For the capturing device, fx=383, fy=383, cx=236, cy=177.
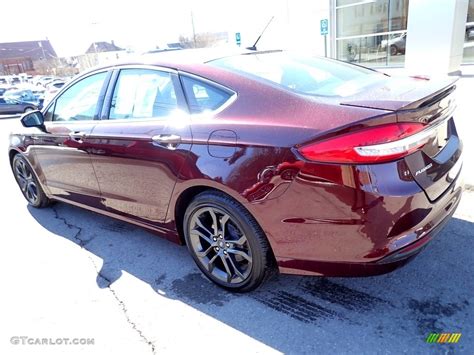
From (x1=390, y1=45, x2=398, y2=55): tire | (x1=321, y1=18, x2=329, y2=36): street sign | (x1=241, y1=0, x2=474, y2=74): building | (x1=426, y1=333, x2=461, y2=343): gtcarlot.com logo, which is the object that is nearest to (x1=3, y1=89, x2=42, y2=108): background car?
(x1=241, y1=0, x2=474, y2=74): building

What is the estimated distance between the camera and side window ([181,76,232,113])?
2.50 metres

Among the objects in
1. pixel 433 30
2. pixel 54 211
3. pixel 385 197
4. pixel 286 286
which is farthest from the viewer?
pixel 433 30

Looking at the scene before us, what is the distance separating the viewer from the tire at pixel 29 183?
4.49m

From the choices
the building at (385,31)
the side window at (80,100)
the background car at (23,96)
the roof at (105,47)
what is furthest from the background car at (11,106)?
the roof at (105,47)

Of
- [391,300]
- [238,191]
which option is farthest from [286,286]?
[238,191]

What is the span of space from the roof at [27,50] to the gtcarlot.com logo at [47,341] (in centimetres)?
8112

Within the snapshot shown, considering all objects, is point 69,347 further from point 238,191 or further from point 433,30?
Answer: point 433,30

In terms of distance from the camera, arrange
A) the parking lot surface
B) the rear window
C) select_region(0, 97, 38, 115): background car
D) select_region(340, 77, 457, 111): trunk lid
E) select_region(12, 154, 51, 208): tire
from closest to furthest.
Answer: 1. select_region(340, 77, 457, 111): trunk lid
2. the parking lot surface
3. the rear window
4. select_region(12, 154, 51, 208): tire
5. select_region(0, 97, 38, 115): background car

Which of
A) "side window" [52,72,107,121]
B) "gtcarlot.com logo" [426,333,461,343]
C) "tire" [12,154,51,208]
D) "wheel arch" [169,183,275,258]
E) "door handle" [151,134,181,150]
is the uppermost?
"side window" [52,72,107,121]

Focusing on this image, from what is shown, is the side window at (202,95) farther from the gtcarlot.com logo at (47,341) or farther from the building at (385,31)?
the building at (385,31)

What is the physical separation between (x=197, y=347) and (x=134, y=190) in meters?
1.35

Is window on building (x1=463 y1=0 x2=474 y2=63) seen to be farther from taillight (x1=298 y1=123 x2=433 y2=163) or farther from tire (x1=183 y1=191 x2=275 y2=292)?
tire (x1=183 y1=191 x2=275 y2=292)

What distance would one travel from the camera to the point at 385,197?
1930 millimetres

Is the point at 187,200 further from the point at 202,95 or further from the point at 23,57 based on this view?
the point at 23,57
